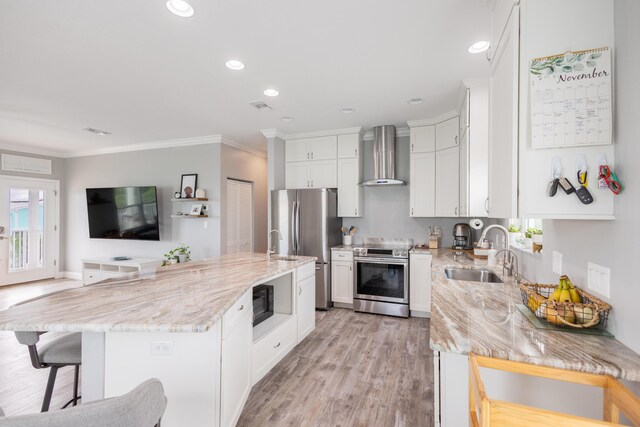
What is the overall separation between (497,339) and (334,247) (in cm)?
316

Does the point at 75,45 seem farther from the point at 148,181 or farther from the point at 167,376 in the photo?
the point at 148,181

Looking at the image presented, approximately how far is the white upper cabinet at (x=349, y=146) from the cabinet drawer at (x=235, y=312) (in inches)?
117

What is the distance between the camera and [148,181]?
17.9 feet

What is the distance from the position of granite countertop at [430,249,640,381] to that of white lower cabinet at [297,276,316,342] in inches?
58.3

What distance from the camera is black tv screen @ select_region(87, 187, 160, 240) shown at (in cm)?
529

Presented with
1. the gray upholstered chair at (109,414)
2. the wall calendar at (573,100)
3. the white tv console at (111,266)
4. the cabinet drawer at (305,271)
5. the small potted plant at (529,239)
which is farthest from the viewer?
the white tv console at (111,266)

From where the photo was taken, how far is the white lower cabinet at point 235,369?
1521mm

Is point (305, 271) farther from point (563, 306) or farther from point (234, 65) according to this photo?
point (563, 306)

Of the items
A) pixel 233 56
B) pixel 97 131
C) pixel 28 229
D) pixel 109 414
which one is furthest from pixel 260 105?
pixel 28 229

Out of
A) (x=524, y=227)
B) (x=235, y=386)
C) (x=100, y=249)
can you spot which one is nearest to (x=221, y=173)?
(x=100, y=249)

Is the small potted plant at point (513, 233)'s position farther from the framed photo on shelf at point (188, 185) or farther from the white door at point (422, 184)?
the framed photo on shelf at point (188, 185)

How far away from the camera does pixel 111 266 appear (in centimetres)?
533

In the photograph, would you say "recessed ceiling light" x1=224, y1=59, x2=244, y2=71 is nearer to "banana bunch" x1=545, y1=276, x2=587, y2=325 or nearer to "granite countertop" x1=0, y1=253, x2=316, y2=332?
"granite countertop" x1=0, y1=253, x2=316, y2=332

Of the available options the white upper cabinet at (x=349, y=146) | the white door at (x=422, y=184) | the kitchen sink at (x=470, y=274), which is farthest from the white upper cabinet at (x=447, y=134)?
the kitchen sink at (x=470, y=274)
